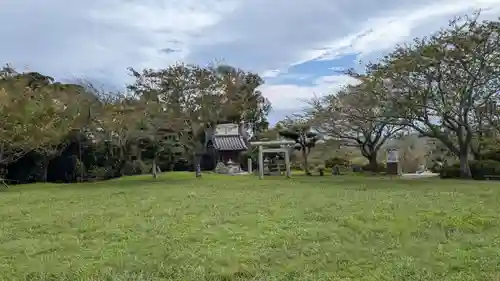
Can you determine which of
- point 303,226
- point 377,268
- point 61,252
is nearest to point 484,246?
point 377,268

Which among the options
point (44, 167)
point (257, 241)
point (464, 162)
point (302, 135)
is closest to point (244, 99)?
point (302, 135)

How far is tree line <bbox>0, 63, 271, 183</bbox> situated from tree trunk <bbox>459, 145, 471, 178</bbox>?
10.7 m

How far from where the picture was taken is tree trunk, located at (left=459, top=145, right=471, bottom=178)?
18.0 metres

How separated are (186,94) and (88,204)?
38.6ft

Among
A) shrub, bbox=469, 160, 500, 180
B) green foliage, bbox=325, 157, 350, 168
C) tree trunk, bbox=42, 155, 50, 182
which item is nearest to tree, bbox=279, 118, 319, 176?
green foliage, bbox=325, 157, 350, 168

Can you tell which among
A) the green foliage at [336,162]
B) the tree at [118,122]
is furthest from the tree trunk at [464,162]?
the tree at [118,122]

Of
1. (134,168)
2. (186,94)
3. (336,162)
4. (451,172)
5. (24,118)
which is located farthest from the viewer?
(336,162)

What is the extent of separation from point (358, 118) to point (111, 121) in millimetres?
10292

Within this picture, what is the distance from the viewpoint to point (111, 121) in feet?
66.8

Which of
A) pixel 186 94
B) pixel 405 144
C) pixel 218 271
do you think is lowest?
pixel 218 271

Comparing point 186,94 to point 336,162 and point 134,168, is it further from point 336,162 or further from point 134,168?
point 336,162

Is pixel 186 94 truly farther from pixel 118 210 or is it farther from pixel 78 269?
pixel 78 269

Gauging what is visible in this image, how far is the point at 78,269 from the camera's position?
503 centimetres

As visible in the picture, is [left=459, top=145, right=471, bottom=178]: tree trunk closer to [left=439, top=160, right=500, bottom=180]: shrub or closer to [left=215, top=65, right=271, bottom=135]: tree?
[left=439, top=160, right=500, bottom=180]: shrub
